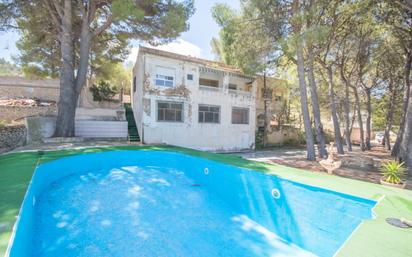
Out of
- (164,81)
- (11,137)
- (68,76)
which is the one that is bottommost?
(11,137)

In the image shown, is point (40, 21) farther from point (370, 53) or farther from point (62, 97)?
point (370, 53)

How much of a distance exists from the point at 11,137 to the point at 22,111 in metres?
9.42

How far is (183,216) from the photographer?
6.43m

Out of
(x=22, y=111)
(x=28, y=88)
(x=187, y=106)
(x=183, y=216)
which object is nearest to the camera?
(x=183, y=216)

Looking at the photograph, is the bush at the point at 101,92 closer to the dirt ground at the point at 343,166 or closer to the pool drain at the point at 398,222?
the dirt ground at the point at 343,166

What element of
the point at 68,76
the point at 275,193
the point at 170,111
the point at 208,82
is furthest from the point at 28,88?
the point at 275,193

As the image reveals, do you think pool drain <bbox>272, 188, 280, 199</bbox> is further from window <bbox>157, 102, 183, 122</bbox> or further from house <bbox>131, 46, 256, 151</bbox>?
window <bbox>157, 102, 183, 122</bbox>

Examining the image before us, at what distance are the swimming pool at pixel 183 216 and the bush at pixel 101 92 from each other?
1800cm

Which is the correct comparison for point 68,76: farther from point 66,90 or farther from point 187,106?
point 187,106

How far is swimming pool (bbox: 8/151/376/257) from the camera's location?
4.68 metres

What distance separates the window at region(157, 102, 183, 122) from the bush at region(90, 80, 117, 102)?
1244 centimetres

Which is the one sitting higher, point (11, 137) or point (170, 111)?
point (170, 111)

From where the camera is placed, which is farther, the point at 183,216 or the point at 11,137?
the point at 11,137

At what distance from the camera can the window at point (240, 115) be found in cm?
2042
